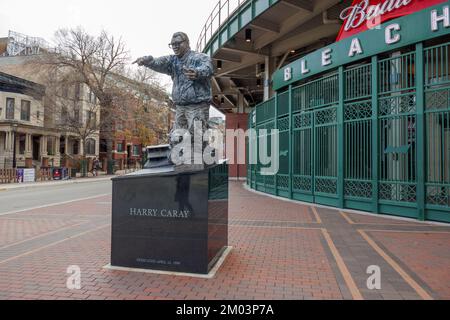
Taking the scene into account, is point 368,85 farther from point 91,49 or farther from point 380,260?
point 91,49

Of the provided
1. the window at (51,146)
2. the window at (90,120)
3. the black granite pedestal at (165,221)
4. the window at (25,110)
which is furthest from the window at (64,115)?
the black granite pedestal at (165,221)

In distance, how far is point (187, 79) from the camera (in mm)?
5555

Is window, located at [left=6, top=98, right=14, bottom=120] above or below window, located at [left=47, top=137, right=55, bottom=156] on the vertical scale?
above

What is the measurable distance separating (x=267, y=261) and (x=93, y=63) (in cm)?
3191

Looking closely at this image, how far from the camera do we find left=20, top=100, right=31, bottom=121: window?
36.3 metres

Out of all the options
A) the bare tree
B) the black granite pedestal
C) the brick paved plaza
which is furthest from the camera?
the bare tree

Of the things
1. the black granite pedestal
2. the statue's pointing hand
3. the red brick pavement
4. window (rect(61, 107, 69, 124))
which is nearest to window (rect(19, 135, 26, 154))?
window (rect(61, 107, 69, 124))

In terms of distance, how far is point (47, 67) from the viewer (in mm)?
31859

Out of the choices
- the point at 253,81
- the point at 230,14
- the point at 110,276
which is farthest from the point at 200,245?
the point at 253,81

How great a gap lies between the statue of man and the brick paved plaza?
7.10ft
